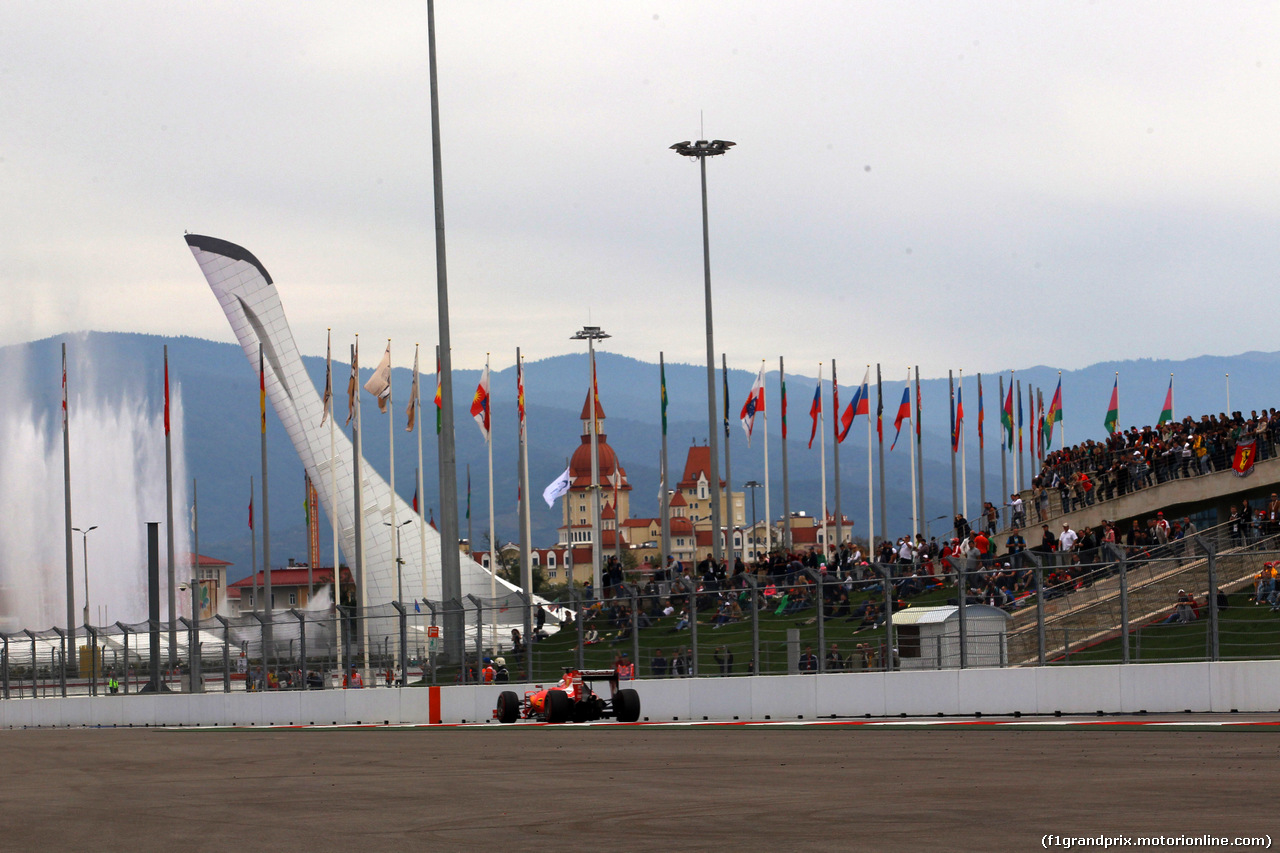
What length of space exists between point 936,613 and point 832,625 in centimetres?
158

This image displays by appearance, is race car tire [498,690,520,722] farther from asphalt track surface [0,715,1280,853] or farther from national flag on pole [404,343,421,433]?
national flag on pole [404,343,421,433]

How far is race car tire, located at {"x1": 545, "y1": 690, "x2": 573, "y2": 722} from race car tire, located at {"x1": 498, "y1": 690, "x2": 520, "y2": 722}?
0.75m

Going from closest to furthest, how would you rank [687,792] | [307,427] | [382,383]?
[687,792] → [382,383] → [307,427]

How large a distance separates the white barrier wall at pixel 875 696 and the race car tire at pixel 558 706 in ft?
6.01

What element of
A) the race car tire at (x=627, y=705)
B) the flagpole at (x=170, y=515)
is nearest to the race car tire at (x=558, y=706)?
the race car tire at (x=627, y=705)

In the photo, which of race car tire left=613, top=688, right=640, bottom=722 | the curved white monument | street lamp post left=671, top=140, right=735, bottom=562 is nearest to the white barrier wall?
race car tire left=613, top=688, right=640, bottom=722

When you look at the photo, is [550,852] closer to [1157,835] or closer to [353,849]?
[353,849]

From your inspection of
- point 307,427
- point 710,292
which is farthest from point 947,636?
point 307,427

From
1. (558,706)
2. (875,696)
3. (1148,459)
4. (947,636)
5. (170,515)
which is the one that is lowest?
(558,706)

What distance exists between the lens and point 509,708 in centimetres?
2386

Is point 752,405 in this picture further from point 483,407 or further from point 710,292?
point 710,292

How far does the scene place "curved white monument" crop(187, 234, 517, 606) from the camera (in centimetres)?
8288

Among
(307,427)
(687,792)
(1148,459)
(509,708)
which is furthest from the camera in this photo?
(307,427)

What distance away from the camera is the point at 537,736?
19.7 metres
